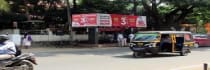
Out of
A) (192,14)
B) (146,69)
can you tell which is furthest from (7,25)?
(146,69)

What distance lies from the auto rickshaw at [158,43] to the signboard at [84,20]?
1299cm

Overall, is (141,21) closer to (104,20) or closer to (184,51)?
(104,20)

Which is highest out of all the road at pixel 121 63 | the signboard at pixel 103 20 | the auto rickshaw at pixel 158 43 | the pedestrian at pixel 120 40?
the signboard at pixel 103 20

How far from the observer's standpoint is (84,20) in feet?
132

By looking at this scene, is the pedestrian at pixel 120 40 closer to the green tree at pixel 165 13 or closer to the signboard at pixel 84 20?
the signboard at pixel 84 20

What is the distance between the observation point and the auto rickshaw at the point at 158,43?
26.0m

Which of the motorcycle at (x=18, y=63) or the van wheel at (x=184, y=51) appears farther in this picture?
the van wheel at (x=184, y=51)

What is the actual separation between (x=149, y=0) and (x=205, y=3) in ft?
20.8

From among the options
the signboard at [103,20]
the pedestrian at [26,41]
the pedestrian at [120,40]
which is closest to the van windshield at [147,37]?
the pedestrian at [26,41]

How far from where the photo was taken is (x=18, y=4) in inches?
1679

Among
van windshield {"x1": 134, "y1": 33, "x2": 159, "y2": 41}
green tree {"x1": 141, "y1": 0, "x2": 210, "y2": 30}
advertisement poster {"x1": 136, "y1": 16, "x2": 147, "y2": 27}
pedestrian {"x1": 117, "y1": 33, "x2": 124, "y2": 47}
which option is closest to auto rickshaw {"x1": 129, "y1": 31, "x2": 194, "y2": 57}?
van windshield {"x1": 134, "y1": 33, "x2": 159, "y2": 41}

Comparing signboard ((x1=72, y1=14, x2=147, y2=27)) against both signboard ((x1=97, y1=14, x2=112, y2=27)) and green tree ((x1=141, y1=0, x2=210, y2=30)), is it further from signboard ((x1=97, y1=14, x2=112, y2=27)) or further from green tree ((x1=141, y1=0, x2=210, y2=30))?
green tree ((x1=141, y1=0, x2=210, y2=30))

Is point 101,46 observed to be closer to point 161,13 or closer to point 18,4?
point 18,4

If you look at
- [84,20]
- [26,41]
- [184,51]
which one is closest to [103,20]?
[84,20]
